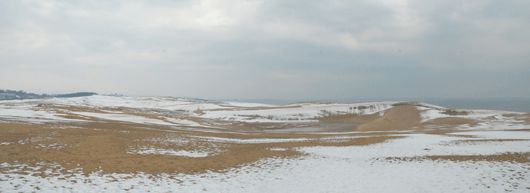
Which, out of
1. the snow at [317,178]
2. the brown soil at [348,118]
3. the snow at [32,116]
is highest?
the snow at [32,116]

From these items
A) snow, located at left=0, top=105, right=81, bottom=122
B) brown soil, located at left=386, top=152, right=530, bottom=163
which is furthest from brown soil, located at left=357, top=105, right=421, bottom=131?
snow, located at left=0, top=105, right=81, bottom=122

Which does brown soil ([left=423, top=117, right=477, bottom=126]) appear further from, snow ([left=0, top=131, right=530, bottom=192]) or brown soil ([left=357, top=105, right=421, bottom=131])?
snow ([left=0, top=131, right=530, bottom=192])

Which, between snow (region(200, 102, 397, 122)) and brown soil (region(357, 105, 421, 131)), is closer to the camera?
brown soil (region(357, 105, 421, 131))

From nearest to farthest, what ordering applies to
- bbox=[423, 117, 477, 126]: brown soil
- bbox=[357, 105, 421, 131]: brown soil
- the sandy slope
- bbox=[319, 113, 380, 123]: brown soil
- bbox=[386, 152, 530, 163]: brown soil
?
the sandy slope, bbox=[386, 152, 530, 163]: brown soil, bbox=[423, 117, 477, 126]: brown soil, bbox=[357, 105, 421, 131]: brown soil, bbox=[319, 113, 380, 123]: brown soil

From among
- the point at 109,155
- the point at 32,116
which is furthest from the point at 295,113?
the point at 109,155

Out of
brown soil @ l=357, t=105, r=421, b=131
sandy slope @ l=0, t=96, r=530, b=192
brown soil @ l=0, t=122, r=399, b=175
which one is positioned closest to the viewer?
Result: sandy slope @ l=0, t=96, r=530, b=192

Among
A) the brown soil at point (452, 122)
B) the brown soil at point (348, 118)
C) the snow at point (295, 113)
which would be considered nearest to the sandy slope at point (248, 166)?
the brown soil at point (452, 122)

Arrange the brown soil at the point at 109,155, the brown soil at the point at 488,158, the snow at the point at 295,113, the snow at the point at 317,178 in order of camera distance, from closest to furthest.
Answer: the snow at the point at 317,178, the brown soil at the point at 109,155, the brown soil at the point at 488,158, the snow at the point at 295,113

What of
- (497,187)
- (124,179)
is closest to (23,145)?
(124,179)

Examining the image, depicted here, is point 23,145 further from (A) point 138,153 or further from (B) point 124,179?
(B) point 124,179

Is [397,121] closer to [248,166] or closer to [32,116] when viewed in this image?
[248,166]

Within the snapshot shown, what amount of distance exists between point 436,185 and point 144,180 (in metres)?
12.6

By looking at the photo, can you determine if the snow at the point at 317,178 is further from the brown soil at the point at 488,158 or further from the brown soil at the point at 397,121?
the brown soil at the point at 397,121

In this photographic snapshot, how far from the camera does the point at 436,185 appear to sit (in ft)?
34.3
